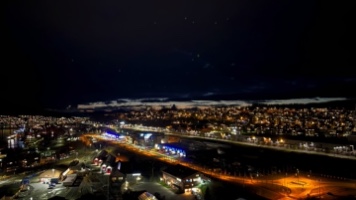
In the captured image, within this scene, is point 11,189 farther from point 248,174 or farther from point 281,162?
point 281,162

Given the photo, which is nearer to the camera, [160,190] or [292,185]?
[160,190]

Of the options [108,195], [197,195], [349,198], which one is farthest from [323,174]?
[108,195]

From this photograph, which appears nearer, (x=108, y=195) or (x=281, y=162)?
(x=108, y=195)

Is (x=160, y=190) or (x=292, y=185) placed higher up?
(x=160, y=190)

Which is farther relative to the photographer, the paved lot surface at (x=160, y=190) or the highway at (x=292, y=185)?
the highway at (x=292, y=185)

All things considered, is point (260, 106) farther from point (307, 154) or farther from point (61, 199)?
point (61, 199)

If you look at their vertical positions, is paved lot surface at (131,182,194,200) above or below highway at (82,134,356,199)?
above

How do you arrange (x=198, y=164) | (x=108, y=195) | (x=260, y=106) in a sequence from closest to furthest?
(x=108, y=195) < (x=198, y=164) < (x=260, y=106)

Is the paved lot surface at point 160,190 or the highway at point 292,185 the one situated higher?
the paved lot surface at point 160,190

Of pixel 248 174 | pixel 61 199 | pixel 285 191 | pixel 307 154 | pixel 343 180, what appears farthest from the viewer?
pixel 307 154

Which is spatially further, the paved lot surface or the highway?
the highway
